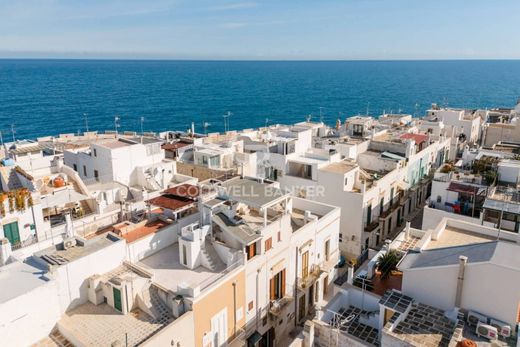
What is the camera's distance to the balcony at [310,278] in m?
26.7

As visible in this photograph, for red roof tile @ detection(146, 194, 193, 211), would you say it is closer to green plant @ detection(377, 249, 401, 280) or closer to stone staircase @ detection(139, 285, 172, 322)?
stone staircase @ detection(139, 285, 172, 322)

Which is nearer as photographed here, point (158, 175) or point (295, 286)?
point (295, 286)

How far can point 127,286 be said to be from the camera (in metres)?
18.4

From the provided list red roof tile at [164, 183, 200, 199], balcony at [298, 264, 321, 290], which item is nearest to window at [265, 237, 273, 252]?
balcony at [298, 264, 321, 290]

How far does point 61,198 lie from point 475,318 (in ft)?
86.0

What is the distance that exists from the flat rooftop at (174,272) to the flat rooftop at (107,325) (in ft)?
7.18

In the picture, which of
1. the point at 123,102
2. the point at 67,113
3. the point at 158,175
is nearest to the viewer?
the point at 158,175

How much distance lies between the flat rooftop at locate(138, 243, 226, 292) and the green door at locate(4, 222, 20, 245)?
8914 millimetres

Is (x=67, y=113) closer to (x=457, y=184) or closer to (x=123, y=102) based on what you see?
(x=123, y=102)

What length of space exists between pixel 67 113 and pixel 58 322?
11163cm

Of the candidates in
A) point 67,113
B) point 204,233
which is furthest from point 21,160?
point 67,113

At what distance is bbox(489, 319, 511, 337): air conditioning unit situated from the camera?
603 inches

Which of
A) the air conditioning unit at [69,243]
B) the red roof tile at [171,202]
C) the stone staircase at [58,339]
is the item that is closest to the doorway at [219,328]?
the stone staircase at [58,339]

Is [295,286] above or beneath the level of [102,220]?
beneath
